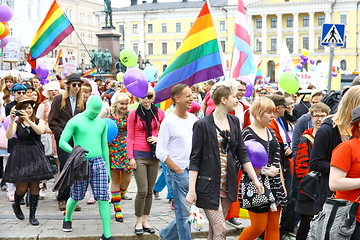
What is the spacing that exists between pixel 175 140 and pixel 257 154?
829mm

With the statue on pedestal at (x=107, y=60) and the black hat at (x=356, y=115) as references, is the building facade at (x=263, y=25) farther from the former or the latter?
the black hat at (x=356, y=115)

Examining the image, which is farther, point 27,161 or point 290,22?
point 290,22

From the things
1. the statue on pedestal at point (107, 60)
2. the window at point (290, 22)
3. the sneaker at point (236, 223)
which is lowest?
the sneaker at point (236, 223)

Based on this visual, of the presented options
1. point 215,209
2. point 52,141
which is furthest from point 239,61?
point 215,209

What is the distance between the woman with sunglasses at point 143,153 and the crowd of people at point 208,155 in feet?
0.04

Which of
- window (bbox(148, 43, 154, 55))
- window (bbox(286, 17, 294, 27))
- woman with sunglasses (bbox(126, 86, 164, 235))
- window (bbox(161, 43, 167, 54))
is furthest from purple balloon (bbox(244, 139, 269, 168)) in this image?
window (bbox(148, 43, 154, 55))

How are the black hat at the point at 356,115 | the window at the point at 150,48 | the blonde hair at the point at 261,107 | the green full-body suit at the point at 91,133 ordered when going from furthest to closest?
the window at the point at 150,48
the green full-body suit at the point at 91,133
the blonde hair at the point at 261,107
the black hat at the point at 356,115

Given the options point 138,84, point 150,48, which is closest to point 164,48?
point 150,48

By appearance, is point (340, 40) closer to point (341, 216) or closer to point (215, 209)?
point (215, 209)

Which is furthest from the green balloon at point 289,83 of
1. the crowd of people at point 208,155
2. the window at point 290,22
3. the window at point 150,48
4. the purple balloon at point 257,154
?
the window at point 150,48

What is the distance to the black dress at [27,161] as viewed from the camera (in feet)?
24.9

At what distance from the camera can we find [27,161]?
7656 millimetres

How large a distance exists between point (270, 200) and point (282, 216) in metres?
1.45

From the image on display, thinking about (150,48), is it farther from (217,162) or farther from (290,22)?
(217,162)
